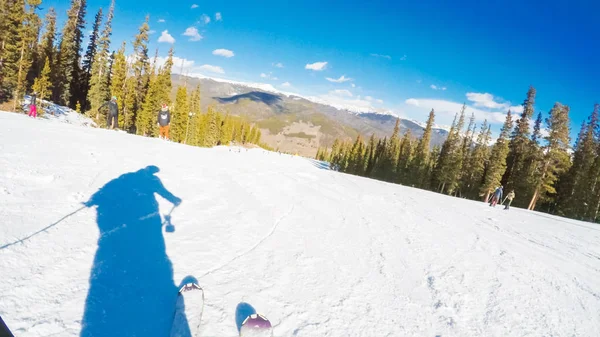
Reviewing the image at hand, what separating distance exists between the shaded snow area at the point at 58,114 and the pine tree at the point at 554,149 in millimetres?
58764

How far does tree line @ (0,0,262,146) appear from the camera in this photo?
1549 inches

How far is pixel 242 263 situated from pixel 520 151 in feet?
178

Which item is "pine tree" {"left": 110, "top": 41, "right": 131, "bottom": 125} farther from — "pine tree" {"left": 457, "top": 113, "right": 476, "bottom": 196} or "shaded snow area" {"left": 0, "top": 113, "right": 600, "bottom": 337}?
"pine tree" {"left": 457, "top": 113, "right": 476, "bottom": 196}

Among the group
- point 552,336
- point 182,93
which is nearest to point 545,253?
point 552,336

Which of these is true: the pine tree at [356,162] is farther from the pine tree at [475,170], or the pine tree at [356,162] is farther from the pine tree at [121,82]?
the pine tree at [121,82]

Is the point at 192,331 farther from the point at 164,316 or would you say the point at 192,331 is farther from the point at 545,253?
the point at 545,253

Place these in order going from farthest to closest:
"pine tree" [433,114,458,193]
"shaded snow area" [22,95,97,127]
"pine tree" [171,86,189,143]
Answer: "pine tree" [171,86,189,143] → "pine tree" [433,114,458,193] → "shaded snow area" [22,95,97,127]

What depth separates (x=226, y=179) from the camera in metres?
10.3

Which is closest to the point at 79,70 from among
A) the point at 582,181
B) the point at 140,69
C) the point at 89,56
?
the point at 89,56

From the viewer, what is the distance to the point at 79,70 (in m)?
56.1

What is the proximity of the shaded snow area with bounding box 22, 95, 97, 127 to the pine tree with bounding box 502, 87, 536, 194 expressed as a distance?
2350 inches

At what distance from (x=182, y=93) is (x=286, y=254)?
2179 inches

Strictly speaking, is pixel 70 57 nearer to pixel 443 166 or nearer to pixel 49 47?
pixel 49 47

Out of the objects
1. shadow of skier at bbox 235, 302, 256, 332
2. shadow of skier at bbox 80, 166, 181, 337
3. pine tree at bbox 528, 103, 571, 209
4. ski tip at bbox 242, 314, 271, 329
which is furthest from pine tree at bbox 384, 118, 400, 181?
ski tip at bbox 242, 314, 271, 329
